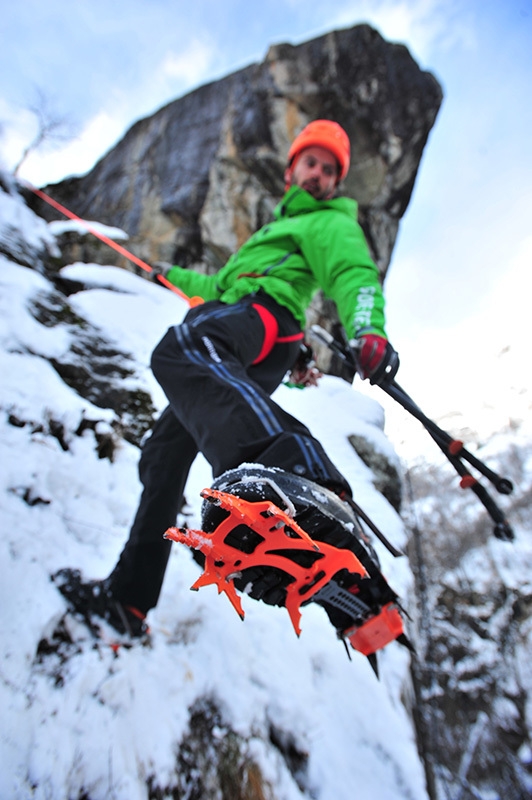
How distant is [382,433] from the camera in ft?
17.6

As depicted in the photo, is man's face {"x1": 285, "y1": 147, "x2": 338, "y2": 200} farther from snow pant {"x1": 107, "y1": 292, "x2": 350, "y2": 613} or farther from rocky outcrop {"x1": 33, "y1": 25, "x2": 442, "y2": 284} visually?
rocky outcrop {"x1": 33, "y1": 25, "x2": 442, "y2": 284}

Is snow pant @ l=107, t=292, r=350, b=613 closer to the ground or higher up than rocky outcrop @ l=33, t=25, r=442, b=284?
closer to the ground

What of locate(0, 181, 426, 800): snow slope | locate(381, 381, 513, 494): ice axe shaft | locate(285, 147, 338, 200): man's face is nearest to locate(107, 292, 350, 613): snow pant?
locate(0, 181, 426, 800): snow slope

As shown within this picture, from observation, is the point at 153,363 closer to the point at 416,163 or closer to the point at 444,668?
the point at 416,163

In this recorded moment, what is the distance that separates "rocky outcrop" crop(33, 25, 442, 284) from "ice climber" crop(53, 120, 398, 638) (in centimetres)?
944

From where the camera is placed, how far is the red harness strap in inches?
65.8

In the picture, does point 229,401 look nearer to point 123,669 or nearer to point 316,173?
point 123,669

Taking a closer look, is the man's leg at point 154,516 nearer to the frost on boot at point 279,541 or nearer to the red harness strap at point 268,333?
the red harness strap at point 268,333

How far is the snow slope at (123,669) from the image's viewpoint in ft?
3.81

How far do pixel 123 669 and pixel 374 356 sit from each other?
1396 millimetres

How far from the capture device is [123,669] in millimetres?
1468

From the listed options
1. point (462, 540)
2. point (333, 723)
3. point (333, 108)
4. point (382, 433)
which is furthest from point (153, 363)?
point (462, 540)

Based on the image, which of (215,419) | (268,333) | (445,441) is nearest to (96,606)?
(215,419)

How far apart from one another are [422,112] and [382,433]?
39.2 feet
